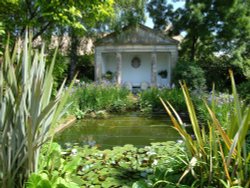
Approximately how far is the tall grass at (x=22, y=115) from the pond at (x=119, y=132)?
8.25 ft

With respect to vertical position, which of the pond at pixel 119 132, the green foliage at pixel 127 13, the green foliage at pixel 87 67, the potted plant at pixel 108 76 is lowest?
the pond at pixel 119 132

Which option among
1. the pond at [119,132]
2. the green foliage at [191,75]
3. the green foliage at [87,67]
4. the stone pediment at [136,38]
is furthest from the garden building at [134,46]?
the pond at [119,132]

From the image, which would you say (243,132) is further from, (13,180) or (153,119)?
(153,119)

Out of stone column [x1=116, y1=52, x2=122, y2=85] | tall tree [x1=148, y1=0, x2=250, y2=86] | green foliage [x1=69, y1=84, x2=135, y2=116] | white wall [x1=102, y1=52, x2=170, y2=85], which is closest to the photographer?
green foliage [x1=69, y1=84, x2=135, y2=116]

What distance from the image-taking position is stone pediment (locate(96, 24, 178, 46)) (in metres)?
18.0

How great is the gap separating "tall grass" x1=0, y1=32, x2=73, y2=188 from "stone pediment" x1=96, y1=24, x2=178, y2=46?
52.1ft

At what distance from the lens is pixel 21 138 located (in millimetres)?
2348

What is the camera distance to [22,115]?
230 centimetres

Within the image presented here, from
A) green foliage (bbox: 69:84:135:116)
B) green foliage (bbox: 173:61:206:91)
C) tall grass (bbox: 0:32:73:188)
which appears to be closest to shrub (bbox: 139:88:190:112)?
green foliage (bbox: 69:84:135:116)

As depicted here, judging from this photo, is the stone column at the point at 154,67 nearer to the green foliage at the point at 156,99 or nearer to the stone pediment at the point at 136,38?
the stone pediment at the point at 136,38

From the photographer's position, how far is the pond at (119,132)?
240 inches

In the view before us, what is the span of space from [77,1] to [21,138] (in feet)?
11.5

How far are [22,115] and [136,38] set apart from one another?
1636cm

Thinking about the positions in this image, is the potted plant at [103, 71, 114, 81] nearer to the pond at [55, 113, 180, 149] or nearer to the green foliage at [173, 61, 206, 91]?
the green foliage at [173, 61, 206, 91]
